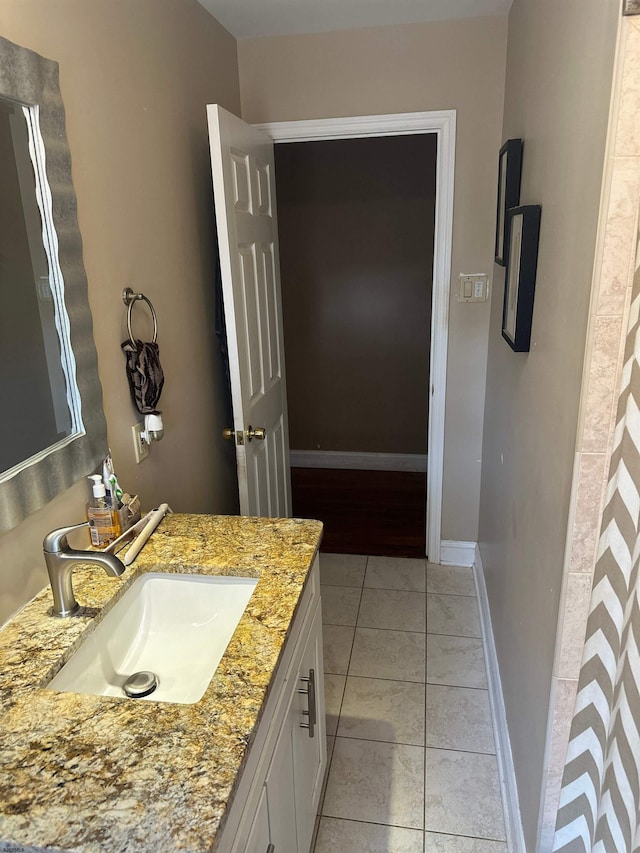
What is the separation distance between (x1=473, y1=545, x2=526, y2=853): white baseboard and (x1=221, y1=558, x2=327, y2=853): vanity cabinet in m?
0.54

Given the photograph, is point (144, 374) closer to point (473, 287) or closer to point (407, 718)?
point (407, 718)

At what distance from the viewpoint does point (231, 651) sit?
3.65 ft

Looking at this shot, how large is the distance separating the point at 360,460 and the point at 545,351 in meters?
3.02

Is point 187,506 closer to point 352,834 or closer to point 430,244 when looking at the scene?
point 352,834

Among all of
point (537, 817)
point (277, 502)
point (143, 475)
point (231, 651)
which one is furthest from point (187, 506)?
point (537, 817)

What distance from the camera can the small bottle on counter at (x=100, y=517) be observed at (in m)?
1.43

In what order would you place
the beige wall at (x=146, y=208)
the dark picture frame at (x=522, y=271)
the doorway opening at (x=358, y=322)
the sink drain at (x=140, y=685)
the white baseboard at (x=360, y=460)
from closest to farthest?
1. the sink drain at (x=140, y=685)
2. the beige wall at (x=146, y=208)
3. the dark picture frame at (x=522, y=271)
4. the doorway opening at (x=358, y=322)
5. the white baseboard at (x=360, y=460)

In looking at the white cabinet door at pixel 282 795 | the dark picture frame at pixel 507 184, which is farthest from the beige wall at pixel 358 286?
the white cabinet door at pixel 282 795

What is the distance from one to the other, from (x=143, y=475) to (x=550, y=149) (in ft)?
4.58

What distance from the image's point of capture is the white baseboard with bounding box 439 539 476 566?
9.86ft

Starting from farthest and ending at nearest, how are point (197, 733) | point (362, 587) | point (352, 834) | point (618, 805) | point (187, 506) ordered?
point (362, 587) < point (187, 506) < point (352, 834) < point (618, 805) < point (197, 733)

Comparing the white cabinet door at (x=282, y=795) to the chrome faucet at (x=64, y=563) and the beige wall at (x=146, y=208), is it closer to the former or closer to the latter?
the chrome faucet at (x=64, y=563)

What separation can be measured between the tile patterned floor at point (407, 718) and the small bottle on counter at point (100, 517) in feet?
3.48

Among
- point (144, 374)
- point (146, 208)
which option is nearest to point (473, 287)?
point (146, 208)
